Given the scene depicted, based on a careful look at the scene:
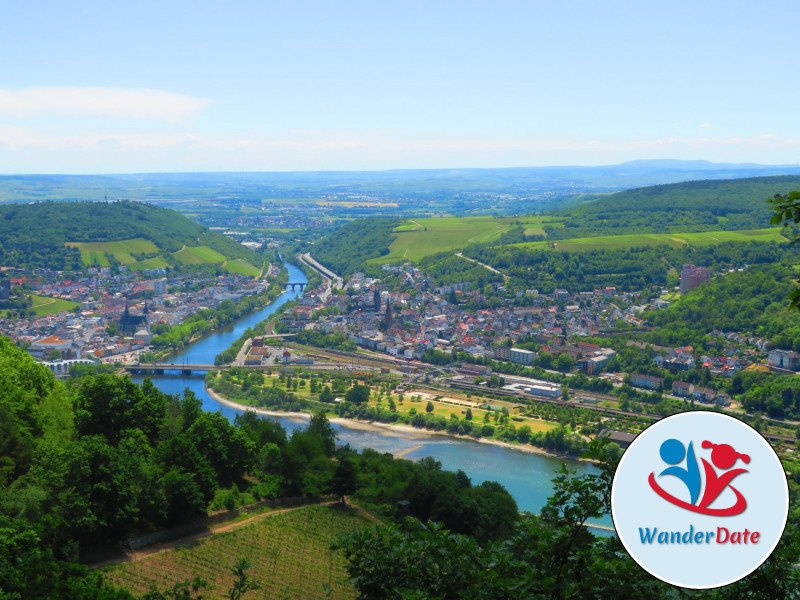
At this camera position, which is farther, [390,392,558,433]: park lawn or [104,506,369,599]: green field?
[390,392,558,433]: park lawn

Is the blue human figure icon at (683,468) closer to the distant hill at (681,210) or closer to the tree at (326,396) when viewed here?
the tree at (326,396)

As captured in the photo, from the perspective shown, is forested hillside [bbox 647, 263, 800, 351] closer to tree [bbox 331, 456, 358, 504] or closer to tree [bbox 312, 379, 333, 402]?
tree [bbox 312, 379, 333, 402]

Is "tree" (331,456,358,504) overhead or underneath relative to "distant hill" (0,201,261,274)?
underneath

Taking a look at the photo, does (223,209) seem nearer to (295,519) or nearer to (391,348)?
(391,348)

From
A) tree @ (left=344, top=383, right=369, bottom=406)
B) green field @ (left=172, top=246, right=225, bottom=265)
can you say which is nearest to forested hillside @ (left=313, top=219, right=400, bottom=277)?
green field @ (left=172, top=246, right=225, bottom=265)

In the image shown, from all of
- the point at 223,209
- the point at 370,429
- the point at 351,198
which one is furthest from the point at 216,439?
the point at 351,198

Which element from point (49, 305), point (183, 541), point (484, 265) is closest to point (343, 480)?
point (183, 541)
